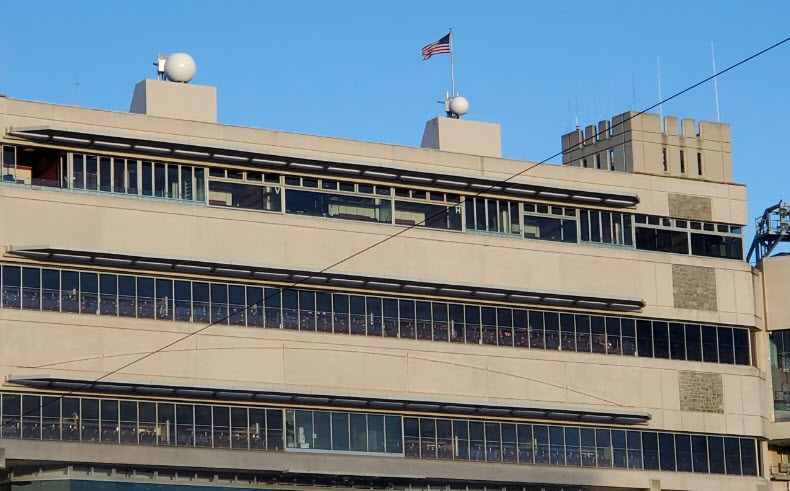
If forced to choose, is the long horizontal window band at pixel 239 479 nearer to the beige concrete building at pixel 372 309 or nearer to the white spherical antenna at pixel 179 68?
the beige concrete building at pixel 372 309

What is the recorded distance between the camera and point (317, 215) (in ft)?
205

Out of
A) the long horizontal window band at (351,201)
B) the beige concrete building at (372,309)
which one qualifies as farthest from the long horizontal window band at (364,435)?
the long horizontal window band at (351,201)

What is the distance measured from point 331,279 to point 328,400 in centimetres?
426

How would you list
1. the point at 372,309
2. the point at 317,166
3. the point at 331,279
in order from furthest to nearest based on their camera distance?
the point at 372,309
the point at 317,166
the point at 331,279

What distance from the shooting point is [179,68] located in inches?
2452

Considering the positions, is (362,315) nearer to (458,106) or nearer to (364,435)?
(364,435)

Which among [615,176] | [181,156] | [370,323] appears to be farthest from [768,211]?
[181,156]

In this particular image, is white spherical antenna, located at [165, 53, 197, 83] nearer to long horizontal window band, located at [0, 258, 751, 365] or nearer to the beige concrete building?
the beige concrete building

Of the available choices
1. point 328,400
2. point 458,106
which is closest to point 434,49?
point 458,106

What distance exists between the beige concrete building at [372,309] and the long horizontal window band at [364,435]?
8cm

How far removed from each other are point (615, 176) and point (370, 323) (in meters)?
12.8

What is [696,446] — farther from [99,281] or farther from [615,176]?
[99,281]

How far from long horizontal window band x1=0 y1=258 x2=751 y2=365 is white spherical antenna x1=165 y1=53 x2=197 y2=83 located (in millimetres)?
7668

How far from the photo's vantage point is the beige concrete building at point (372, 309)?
2265 inches
